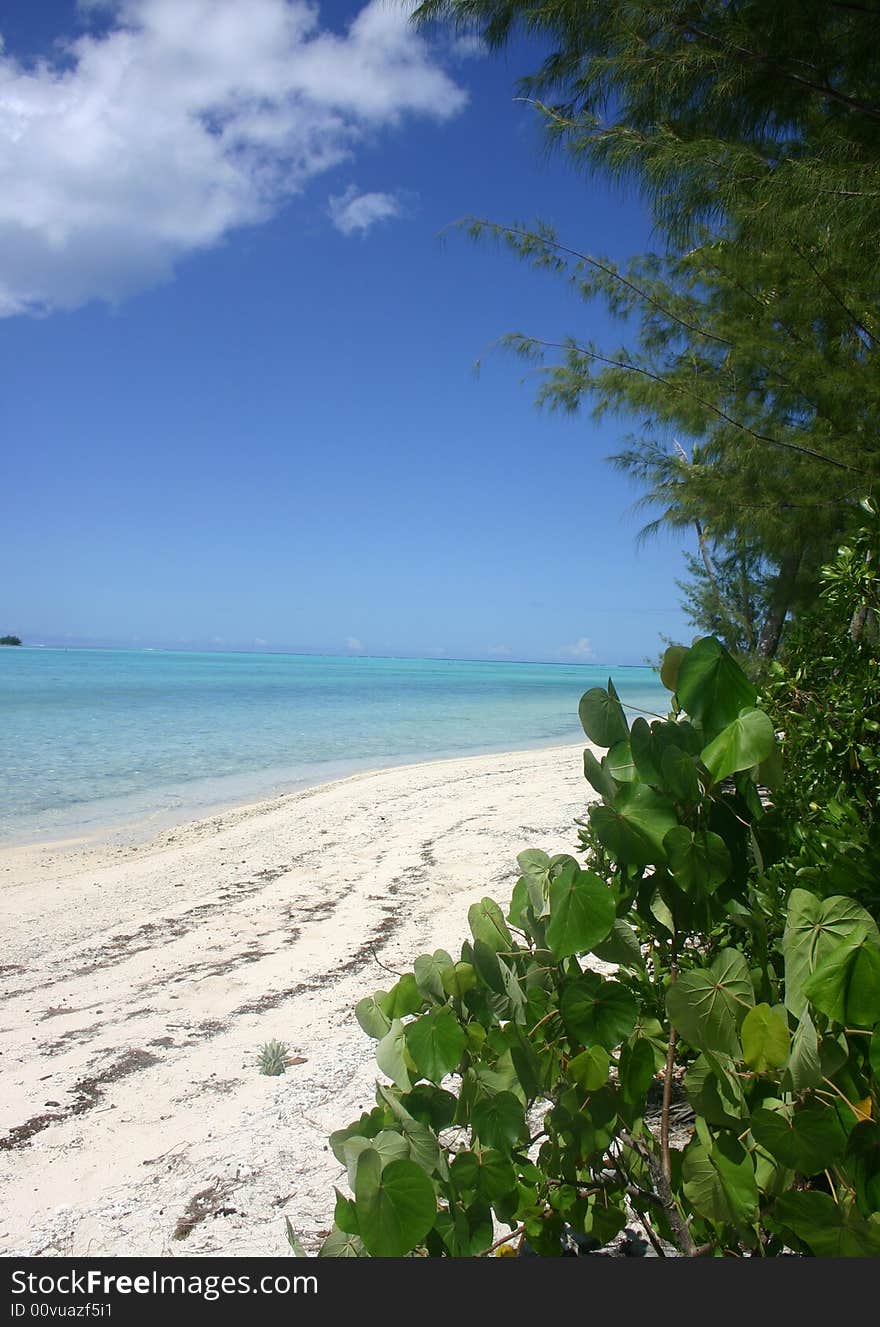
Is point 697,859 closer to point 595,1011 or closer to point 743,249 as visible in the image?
point 595,1011

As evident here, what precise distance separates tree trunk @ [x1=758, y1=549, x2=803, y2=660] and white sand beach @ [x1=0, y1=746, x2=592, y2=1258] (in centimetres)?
236

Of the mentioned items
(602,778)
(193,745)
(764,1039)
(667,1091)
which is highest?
(602,778)

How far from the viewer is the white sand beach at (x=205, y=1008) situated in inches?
85.4

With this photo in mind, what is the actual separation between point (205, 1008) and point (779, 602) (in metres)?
5.47

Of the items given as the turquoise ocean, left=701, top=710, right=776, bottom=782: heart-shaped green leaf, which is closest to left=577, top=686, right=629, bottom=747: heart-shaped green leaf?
left=701, top=710, right=776, bottom=782: heart-shaped green leaf

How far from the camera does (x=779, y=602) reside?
6910 mm

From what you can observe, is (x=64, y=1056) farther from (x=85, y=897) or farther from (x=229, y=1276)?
(x=85, y=897)

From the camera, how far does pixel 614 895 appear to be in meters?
1.02

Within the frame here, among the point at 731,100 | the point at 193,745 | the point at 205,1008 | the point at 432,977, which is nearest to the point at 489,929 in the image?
the point at 432,977

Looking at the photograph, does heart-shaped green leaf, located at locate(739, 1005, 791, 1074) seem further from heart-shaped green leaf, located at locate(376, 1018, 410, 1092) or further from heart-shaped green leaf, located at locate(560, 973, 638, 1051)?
heart-shaped green leaf, located at locate(376, 1018, 410, 1092)

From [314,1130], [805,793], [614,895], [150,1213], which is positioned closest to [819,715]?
[805,793]

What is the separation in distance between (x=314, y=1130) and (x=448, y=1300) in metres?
1.84

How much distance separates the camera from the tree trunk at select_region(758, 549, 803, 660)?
6.39 metres

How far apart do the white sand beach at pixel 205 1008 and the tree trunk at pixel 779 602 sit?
7.74ft
